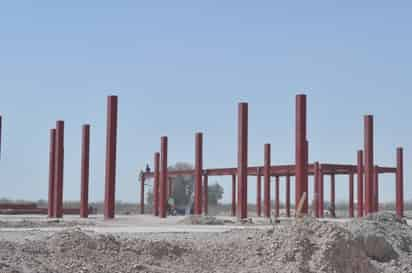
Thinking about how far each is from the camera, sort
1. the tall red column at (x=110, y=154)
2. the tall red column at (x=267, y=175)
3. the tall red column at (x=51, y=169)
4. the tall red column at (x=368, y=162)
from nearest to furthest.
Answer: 1. the tall red column at (x=110, y=154)
2. the tall red column at (x=368, y=162)
3. the tall red column at (x=51, y=169)
4. the tall red column at (x=267, y=175)

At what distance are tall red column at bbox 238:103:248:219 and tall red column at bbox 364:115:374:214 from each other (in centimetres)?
613

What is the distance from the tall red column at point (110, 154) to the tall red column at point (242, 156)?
5.57 m

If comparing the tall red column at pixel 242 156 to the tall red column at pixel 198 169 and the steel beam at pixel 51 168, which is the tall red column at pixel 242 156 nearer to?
the tall red column at pixel 198 169

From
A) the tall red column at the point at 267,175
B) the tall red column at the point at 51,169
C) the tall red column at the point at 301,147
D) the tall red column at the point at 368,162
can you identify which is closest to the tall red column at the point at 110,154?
the tall red column at the point at 51,169

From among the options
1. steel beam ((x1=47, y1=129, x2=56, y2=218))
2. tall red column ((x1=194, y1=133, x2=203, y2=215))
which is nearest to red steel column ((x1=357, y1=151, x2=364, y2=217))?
tall red column ((x1=194, y1=133, x2=203, y2=215))

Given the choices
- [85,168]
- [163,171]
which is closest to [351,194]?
[163,171]

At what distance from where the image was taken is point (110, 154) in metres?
33.9

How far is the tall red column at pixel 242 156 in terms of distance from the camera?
113ft

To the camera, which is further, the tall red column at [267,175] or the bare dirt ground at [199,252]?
the tall red column at [267,175]

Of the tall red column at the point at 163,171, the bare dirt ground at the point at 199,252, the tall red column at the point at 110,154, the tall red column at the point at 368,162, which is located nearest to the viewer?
the bare dirt ground at the point at 199,252

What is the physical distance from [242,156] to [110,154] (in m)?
5.91

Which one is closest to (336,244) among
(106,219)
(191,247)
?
(191,247)

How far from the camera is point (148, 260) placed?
1581cm

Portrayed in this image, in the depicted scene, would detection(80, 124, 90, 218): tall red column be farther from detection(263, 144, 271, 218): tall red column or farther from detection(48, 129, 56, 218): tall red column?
detection(263, 144, 271, 218): tall red column
